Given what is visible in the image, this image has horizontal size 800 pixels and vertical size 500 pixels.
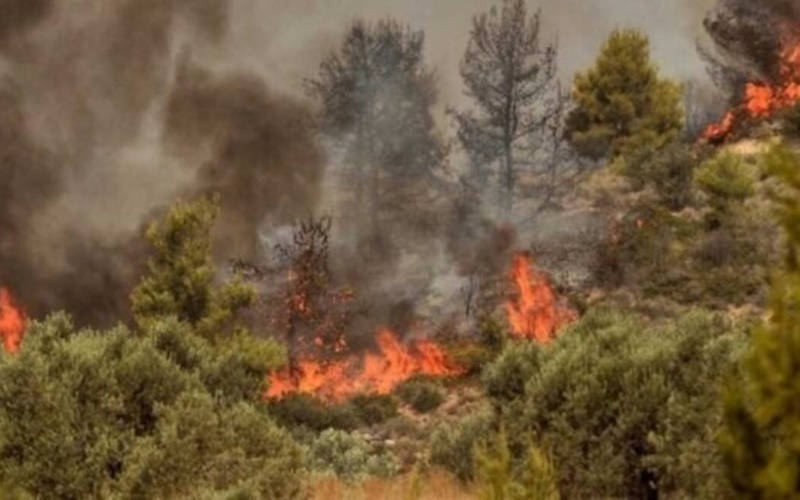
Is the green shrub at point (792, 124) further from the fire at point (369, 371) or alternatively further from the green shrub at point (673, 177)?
the fire at point (369, 371)

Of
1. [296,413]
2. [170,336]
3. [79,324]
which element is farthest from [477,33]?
[170,336]

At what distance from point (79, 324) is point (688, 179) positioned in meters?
26.5

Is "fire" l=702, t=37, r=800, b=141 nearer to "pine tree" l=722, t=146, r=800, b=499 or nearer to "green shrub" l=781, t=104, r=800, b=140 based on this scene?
"green shrub" l=781, t=104, r=800, b=140

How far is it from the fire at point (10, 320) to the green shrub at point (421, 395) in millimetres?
14900

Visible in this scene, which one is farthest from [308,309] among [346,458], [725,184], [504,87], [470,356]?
[504,87]

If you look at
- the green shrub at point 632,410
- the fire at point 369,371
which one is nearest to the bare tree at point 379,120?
the fire at point 369,371

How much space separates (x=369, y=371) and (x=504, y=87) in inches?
792

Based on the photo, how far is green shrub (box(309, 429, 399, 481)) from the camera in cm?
2148

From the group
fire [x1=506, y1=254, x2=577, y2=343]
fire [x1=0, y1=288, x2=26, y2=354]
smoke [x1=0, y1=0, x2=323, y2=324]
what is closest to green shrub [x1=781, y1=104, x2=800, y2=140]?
fire [x1=506, y1=254, x2=577, y2=343]

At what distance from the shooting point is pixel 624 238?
47.1 meters

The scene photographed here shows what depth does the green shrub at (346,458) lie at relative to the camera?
70.5ft

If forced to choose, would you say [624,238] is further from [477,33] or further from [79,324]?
[79,324]

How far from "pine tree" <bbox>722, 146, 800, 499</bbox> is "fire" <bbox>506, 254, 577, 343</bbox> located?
3723cm

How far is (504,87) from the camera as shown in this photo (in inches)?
2251
